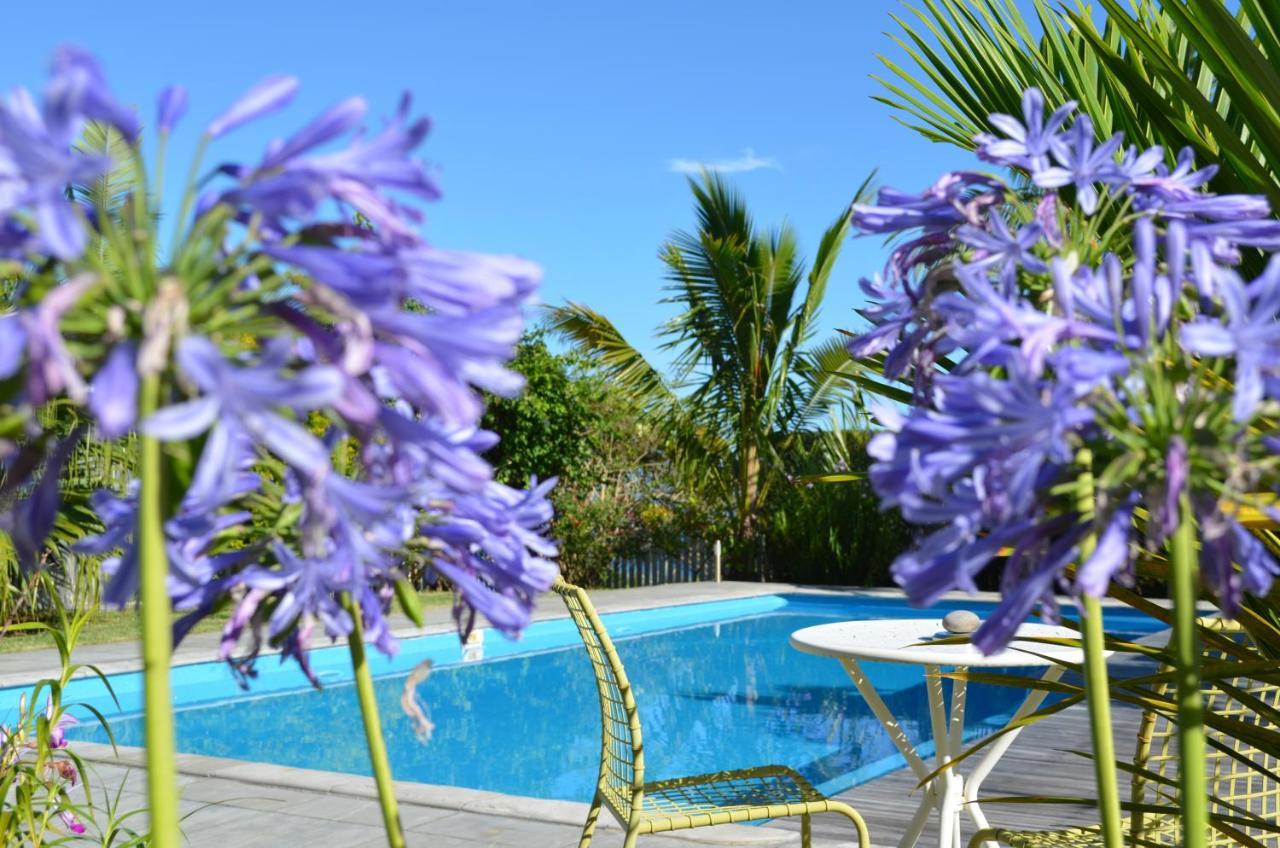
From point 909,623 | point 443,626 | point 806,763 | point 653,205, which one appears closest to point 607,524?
point 443,626

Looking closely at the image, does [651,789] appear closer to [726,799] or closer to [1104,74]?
[726,799]

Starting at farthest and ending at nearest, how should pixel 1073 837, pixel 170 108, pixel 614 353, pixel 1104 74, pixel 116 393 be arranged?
pixel 614 353 < pixel 1073 837 < pixel 1104 74 < pixel 170 108 < pixel 116 393

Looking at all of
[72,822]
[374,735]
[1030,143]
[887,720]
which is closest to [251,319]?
[374,735]

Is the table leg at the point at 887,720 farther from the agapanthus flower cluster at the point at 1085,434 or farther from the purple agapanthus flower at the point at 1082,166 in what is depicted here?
the agapanthus flower cluster at the point at 1085,434

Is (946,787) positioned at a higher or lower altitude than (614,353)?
lower

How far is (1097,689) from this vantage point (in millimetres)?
590

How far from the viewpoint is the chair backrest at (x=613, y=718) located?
2.94 metres

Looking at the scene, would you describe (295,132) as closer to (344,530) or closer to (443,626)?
(344,530)

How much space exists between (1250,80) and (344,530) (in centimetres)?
128

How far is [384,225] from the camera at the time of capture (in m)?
0.52

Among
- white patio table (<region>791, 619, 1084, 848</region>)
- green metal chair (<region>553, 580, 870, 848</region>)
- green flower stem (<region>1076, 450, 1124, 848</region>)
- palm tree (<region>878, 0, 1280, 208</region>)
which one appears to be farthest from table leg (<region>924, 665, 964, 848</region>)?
green flower stem (<region>1076, 450, 1124, 848</region>)

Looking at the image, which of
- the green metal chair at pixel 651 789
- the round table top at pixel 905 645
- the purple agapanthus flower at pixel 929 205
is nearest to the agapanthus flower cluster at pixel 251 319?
the purple agapanthus flower at pixel 929 205

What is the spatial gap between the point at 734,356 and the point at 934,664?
37.3 ft

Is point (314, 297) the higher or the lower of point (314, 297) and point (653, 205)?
the lower
